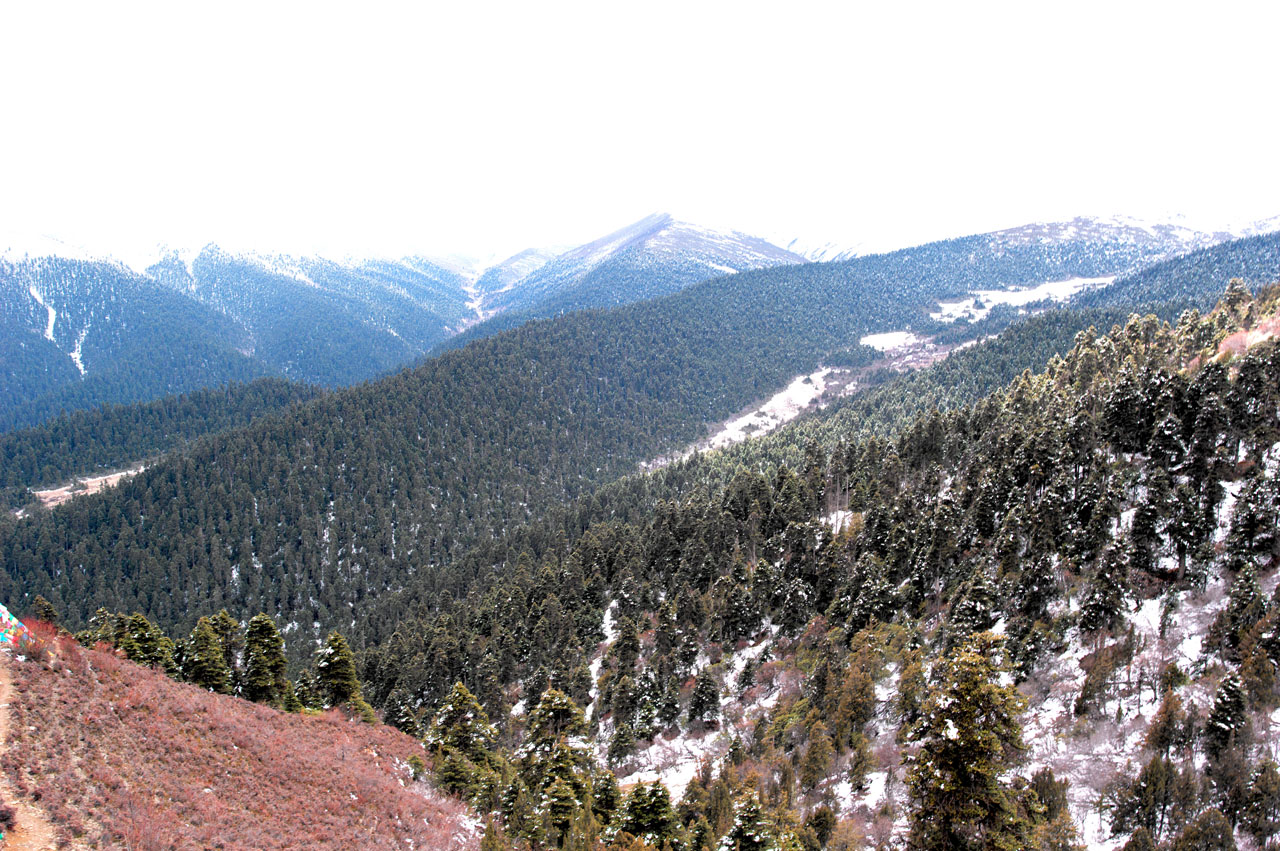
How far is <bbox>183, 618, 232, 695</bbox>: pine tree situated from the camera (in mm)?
50938

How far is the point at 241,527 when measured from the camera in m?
196

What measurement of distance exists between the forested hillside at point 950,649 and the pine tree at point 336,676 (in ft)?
32.4

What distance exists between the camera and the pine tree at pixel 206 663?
50938mm

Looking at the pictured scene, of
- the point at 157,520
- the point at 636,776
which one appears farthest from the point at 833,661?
the point at 157,520

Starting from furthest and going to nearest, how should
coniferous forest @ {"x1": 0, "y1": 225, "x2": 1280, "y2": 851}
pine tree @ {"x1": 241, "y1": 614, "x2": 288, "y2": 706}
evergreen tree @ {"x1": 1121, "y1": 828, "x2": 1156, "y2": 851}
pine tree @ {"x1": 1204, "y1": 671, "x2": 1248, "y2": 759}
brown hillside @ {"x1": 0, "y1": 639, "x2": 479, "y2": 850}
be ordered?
pine tree @ {"x1": 241, "y1": 614, "x2": 288, "y2": 706}
pine tree @ {"x1": 1204, "y1": 671, "x2": 1248, "y2": 759}
coniferous forest @ {"x1": 0, "y1": 225, "x2": 1280, "y2": 851}
evergreen tree @ {"x1": 1121, "y1": 828, "x2": 1156, "y2": 851}
brown hillside @ {"x1": 0, "y1": 639, "x2": 479, "y2": 850}

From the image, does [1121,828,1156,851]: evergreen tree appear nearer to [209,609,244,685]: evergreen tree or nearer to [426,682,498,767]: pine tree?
[426,682,498,767]: pine tree

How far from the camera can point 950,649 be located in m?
50.0

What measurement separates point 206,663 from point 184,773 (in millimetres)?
28944

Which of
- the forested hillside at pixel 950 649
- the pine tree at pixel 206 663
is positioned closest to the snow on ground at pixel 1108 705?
the forested hillside at pixel 950 649

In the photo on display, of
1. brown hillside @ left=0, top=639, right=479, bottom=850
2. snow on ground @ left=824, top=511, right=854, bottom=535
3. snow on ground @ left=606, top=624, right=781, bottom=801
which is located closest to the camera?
brown hillside @ left=0, top=639, right=479, bottom=850

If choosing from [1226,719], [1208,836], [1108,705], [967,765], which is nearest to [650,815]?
[967,765]

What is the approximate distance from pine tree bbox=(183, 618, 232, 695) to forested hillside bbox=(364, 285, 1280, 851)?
18518 mm

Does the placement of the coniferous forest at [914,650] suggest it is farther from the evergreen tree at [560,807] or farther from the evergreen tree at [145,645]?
the evergreen tree at [145,645]

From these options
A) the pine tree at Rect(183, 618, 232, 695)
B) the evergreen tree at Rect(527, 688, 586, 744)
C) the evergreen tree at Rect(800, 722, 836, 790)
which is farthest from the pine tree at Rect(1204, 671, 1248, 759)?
the pine tree at Rect(183, 618, 232, 695)
